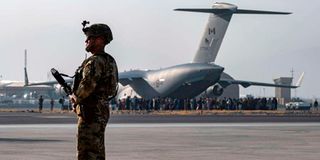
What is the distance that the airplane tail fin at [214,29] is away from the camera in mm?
96562

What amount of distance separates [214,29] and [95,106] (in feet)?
288

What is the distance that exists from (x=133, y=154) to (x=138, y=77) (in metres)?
74.7

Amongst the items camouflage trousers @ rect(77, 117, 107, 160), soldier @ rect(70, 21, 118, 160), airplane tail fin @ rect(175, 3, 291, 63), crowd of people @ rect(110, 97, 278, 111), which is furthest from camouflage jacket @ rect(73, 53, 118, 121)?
airplane tail fin @ rect(175, 3, 291, 63)

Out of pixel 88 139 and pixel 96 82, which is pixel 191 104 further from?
pixel 96 82

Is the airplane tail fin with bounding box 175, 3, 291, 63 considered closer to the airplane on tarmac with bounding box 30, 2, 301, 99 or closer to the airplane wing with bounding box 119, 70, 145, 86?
the airplane on tarmac with bounding box 30, 2, 301, 99

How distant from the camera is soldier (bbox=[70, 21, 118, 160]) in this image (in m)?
10.5

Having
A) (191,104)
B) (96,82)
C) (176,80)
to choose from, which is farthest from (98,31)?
(176,80)

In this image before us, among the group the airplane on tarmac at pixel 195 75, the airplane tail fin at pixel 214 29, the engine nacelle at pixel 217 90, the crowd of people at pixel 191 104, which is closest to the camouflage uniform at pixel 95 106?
the crowd of people at pixel 191 104

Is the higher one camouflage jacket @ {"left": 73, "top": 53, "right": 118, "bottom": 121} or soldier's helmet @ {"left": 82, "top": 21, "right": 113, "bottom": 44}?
soldier's helmet @ {"left": 82, "top": 21, "right": 113, "bottom": 44}

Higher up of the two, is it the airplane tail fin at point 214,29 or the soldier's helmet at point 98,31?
the airplane tail fin at point 214,29

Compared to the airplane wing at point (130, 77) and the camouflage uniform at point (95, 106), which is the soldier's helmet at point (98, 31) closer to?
the camouflage uniform at point (95, 106)

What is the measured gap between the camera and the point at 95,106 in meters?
10.5

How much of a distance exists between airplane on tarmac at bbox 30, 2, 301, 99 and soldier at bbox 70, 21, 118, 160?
72.9 meters

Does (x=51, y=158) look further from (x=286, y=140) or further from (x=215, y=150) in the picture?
(x=286, y=140)
